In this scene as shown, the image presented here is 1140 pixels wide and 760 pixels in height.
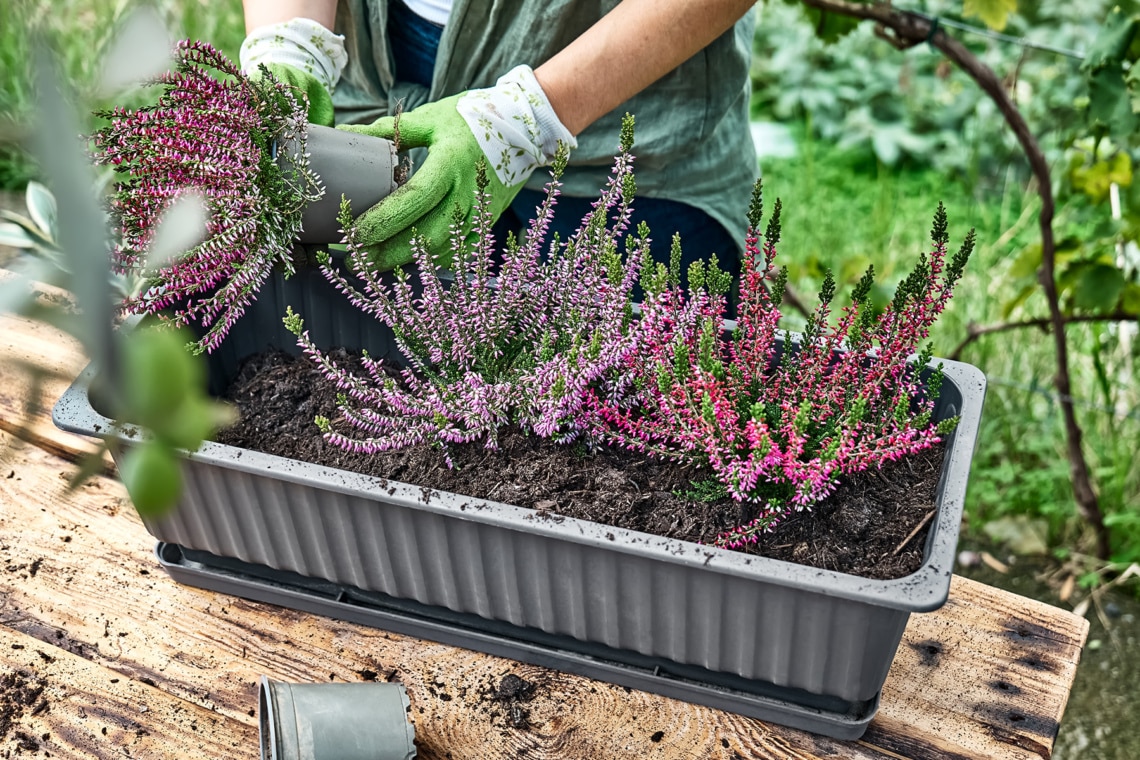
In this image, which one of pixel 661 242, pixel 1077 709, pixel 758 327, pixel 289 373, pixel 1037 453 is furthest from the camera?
pixel 1037 453

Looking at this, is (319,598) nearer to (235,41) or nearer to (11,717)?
(11,717)

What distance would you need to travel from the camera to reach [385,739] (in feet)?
2.60

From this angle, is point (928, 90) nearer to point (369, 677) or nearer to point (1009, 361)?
point (1009, 361)

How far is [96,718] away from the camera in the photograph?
86 cm

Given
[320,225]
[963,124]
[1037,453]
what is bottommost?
Result: [1037,453]

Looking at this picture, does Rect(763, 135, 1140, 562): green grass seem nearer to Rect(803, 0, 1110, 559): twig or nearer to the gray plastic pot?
Rect(803, 0, 1110, 559): twig

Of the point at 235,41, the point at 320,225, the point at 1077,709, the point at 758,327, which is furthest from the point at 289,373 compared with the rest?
the point at 235,41

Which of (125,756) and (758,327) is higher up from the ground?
(758,327)

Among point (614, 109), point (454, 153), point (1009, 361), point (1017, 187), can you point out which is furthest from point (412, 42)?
point (1017, 187)

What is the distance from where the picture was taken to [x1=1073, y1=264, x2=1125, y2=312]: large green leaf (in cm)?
178

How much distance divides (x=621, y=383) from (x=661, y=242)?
0.56m

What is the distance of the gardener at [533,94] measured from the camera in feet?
3.59

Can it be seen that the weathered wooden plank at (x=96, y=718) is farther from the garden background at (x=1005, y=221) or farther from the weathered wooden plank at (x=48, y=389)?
the garden background at (x=1005, y=221)

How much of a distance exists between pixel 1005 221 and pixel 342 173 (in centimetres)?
263
